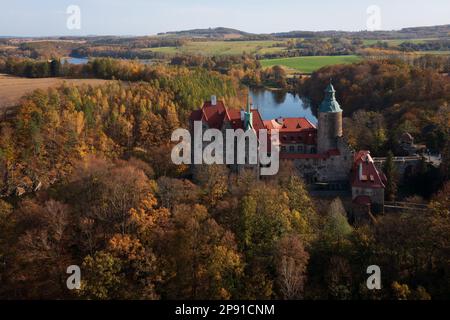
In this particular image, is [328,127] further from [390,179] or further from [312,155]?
[390,179]

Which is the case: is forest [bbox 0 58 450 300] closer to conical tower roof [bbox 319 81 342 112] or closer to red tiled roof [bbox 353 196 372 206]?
red tiled roof [bbox 353 196 372 206]

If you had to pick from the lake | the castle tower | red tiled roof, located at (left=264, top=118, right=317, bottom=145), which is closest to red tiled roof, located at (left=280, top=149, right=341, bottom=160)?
the castle tower

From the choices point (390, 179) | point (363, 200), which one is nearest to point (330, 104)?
point (390, 179)

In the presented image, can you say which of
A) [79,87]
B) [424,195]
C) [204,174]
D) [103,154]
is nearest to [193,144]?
[204,174]

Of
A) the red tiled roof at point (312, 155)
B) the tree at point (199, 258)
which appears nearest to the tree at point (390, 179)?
the red tiled roof at point (312, 155)

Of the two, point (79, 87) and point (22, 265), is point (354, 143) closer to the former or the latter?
point (22, 265)

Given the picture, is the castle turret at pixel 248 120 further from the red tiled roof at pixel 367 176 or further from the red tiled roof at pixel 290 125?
the red tiled roof at pixel 367 176
